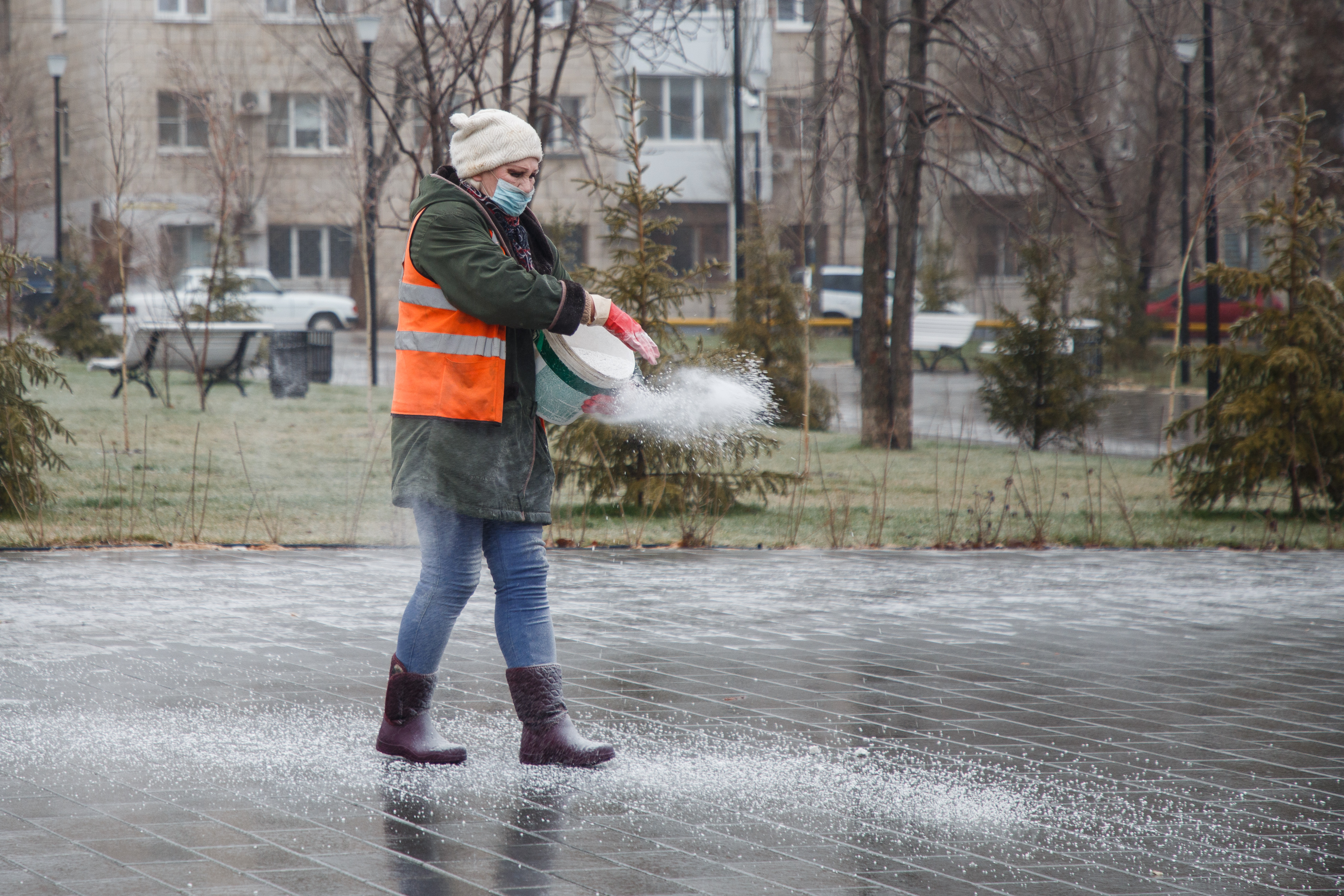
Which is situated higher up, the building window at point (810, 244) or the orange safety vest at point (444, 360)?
the building window at point (810, 244)

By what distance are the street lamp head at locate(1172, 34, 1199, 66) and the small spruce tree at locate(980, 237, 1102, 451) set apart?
4.79 m

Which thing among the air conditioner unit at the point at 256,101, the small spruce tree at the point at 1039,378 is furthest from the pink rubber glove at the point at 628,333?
the air conditioner unit at the point at 256,101

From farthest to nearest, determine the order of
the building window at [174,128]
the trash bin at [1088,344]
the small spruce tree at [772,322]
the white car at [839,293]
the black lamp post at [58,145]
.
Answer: the white car at [839,293], the building window at [174,128], the black lamp post at [58,145], the small spruce tree at [772,322], the trash bin at [1088,344]

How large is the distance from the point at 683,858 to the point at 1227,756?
2046 millimetres

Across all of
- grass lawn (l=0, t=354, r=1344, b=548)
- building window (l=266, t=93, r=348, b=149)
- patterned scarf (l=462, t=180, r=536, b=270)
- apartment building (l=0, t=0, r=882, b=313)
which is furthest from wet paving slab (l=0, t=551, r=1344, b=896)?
building window (l=266, t=93, r=348, b=149)

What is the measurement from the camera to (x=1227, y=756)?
479 cm

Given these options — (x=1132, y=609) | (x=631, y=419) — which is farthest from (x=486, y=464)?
(x=1132, y=609)

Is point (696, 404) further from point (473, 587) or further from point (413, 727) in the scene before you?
point (413, 727)

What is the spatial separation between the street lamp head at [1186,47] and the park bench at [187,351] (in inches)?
522

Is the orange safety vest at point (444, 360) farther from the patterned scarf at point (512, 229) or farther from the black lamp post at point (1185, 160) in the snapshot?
the black lamp post at point (1185, 160)

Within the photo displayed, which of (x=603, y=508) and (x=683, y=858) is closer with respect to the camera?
(x=683, y=858)

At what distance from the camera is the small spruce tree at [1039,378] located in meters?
17.9

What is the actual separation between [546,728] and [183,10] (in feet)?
153

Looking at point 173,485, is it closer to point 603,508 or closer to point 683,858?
point 603,508
